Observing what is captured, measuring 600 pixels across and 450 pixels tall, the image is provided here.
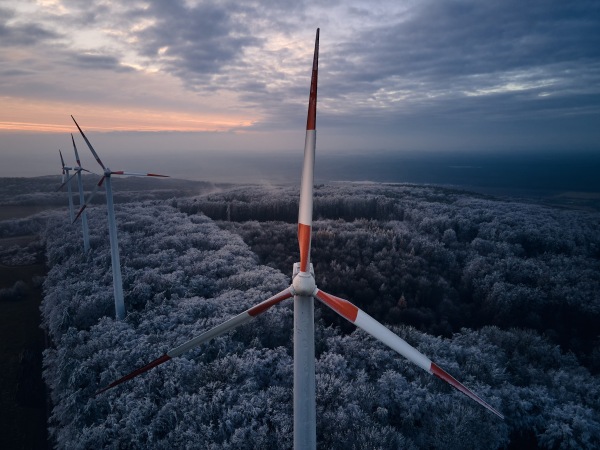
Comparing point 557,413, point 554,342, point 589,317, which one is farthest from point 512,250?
point 557,413

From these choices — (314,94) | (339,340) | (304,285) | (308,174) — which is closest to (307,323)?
(304,285)

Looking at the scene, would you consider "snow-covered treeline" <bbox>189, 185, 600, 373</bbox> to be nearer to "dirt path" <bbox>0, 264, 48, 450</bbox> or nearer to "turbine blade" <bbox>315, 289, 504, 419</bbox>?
"turbine blade" <bbox>315, 289, 504, 419</bbox>

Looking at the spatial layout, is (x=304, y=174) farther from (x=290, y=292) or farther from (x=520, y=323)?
(x=520, y=323)

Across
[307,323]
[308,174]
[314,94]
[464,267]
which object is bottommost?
[464,267]

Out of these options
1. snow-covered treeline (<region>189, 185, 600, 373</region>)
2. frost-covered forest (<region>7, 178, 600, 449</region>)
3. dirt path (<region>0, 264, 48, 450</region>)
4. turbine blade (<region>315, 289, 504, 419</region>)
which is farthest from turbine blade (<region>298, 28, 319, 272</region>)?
snow-covered treeline (<region>189, 185, 600, 373</region>)

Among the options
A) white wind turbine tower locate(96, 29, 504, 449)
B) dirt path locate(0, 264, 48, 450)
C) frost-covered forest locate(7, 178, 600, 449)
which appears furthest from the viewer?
dirt path locate(0, 264, 48, 450)

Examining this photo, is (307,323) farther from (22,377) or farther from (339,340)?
(22,377)

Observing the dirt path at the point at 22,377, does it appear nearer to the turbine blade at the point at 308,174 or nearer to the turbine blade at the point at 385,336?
the turbine blade at the point at 385,336
